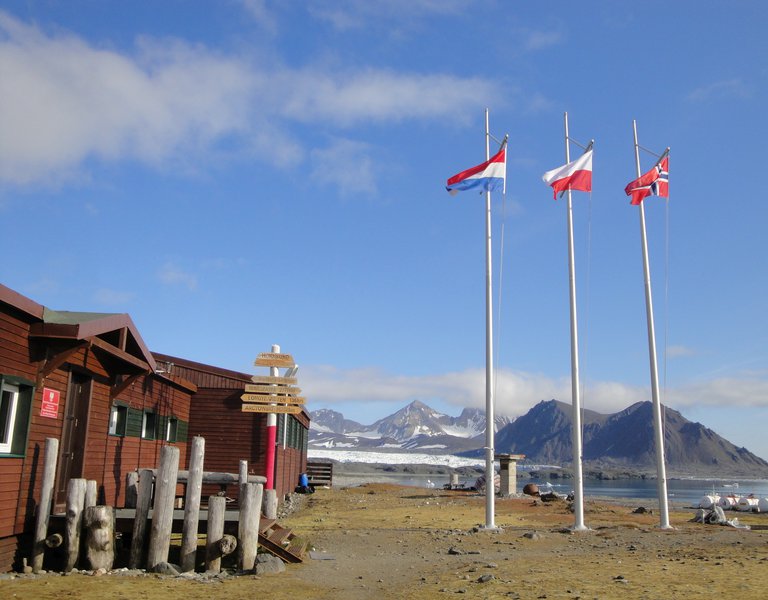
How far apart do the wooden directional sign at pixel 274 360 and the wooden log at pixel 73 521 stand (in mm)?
13030

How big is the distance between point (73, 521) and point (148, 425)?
9.61m

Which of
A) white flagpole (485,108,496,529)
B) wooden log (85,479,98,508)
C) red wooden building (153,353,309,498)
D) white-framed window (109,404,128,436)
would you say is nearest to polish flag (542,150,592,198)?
white flagpole (485,108,496,529)

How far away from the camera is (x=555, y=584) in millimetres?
13305

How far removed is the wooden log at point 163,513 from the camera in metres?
14.2

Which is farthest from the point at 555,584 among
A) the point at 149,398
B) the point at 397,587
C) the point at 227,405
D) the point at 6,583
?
the point at 227,405

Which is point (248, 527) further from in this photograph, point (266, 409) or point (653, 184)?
point (653, 184)

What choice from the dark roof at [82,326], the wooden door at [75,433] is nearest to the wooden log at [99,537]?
the wooden door at [75,433]

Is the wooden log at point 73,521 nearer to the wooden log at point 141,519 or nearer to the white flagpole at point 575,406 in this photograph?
the wooden log at point 141,519

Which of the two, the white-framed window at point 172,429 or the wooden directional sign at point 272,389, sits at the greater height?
the wooden directional sign at point 272,389

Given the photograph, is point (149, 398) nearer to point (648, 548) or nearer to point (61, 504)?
point (61, 504)

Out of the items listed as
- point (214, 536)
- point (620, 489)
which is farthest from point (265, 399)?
point (620, 489)

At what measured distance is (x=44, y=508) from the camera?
13.9 m

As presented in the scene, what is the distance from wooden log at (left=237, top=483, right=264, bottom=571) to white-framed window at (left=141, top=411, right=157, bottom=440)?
9.02m

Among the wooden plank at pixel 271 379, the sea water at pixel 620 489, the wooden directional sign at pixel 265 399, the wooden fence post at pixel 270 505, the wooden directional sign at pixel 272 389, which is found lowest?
the sea water at pixel 620 489
